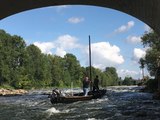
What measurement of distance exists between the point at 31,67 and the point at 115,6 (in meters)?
104

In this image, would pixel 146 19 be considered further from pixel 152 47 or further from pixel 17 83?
pixel 17 83

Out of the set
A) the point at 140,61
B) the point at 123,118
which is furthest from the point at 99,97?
the point at 140,61

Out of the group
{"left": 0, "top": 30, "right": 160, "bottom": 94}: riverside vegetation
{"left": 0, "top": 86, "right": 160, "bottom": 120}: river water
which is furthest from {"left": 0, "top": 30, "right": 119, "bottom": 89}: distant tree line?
{"left": 0, "top": 86, "right": 160, "bottom": 120}: river water

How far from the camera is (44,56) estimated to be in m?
136

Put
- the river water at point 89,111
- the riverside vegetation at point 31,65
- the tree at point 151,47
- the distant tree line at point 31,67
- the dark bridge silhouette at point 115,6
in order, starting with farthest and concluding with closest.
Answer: the distant tree line at point 31,67
the riverside vegetation at point 31,65
the tree at point 151,47
the river water at point 89,111
the dark bridge silhouette at point 115,6

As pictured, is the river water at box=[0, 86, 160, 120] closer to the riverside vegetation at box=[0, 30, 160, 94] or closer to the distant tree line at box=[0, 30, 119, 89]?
the riverside vegetation at box=[0, 30, 160, 94]

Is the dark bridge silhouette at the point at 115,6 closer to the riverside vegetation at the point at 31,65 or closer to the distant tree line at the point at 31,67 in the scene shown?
the riverside vegetation at the point at 31,65

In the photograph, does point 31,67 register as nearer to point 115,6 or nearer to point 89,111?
point 89,111

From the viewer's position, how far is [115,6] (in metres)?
16.7

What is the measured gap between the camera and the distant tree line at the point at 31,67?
103m

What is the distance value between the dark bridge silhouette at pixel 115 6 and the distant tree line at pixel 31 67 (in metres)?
84.1

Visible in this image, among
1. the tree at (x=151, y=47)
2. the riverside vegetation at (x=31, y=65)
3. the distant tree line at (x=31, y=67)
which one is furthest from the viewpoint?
the distant tree line at (x=31, y=67)

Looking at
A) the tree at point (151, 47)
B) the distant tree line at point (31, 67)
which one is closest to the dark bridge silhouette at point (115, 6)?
the tree at point (151, 47)

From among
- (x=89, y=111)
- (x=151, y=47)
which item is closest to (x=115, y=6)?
(x=89, y=111)
